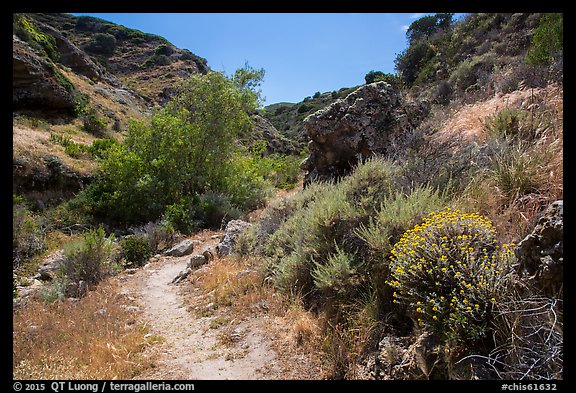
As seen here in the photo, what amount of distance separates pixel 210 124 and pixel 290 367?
40.2 feet

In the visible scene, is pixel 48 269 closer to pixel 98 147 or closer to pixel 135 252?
pixel 135 252

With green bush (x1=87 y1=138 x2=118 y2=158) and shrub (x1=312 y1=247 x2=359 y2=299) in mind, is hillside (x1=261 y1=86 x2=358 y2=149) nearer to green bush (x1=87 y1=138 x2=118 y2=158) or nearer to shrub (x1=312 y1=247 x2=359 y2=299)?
green bush (x1=87 y1=138 x2=118 y2=158)

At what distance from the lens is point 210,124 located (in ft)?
45.3

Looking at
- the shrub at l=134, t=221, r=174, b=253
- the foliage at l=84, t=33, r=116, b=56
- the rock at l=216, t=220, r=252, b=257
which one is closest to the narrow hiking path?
the rock at l=216, t=220, r=252, b=257

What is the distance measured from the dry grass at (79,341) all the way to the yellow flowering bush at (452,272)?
298 cm

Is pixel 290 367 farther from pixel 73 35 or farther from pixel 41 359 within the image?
pixel 73 35

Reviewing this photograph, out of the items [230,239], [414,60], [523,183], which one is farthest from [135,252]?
[414,60]

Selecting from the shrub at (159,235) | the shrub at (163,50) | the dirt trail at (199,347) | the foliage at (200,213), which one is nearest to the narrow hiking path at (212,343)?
the dirt trail at (199,347)

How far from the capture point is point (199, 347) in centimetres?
386

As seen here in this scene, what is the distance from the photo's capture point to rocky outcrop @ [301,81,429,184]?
8.00m

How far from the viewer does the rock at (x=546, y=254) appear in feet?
7.34

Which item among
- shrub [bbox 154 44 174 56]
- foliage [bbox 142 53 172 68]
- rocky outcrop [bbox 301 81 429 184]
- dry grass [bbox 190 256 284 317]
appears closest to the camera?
dry grass [bbox 190 256 284 317]

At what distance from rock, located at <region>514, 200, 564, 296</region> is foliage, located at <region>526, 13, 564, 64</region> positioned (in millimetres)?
7221
